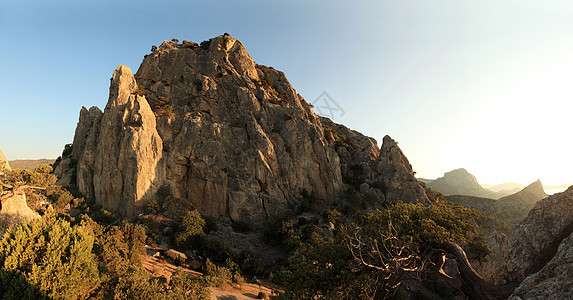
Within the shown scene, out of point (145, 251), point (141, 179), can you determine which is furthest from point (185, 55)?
point (145, 251)

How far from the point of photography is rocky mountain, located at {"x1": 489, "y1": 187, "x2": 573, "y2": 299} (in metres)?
7.55

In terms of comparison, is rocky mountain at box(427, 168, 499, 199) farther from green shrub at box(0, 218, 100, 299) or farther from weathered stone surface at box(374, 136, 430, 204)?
green shrub at box(0, 218, 100, 299)

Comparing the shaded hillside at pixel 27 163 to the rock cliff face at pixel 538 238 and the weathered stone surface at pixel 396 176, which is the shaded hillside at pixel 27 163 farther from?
the rock cliff face at pixel 538 238

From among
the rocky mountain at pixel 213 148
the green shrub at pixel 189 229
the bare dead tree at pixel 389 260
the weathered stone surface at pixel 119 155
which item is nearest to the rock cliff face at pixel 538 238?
the bare dead tree at pixel 389 260

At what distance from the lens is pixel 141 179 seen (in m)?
36.0

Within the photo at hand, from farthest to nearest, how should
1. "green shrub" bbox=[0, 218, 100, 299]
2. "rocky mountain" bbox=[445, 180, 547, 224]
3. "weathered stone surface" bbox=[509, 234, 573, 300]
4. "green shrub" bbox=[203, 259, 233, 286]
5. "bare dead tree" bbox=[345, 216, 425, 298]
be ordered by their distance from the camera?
"rocky mountain" bbox=[445, 180, 547, 224] < "green shrub" bbox=[203, 259, 233, 286] < "green shrub" bbox=[0, 218, 100, 299] < "bare dead tree" bbox=[345, 216, 425, 298] < "weathered stone surface" bbox=[509, 234, 573, 300]

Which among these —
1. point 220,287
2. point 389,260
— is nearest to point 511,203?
point 389,260

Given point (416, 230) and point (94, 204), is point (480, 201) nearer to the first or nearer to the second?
point (416, 230)

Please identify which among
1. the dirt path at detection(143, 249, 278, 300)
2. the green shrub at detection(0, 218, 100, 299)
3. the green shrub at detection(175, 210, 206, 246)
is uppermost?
the green shrub at detection(0, 218, 100, 299)

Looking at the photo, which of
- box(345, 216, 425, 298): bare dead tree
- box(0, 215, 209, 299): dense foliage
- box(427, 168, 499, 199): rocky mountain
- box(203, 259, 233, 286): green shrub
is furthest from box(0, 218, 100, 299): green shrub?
box(427, 168, 499, 199): rocky mountain

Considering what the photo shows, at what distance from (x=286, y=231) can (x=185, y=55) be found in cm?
5058

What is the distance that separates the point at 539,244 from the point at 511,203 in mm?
80624

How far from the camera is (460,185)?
130750mm

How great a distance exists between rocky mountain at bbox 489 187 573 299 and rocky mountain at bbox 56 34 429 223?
76.4 feet
